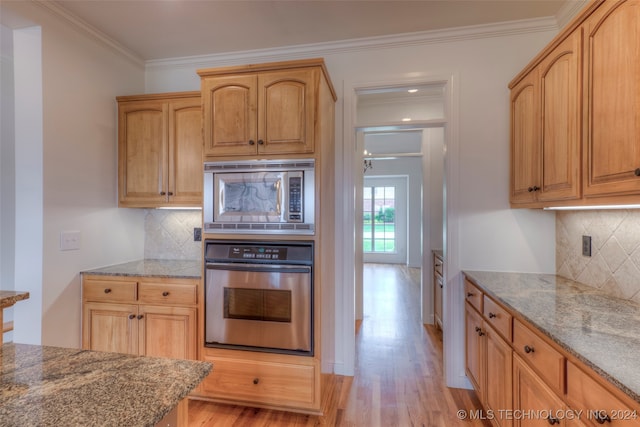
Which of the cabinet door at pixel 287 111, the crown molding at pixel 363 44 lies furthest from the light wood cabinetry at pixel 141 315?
the crown molding at pixel 363 44

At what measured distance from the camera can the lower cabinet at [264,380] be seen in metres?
1.96

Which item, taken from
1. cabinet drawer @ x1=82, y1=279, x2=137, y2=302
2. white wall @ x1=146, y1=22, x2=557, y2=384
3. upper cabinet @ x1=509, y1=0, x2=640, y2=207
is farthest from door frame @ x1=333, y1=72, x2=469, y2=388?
cabinet drawer @ x1=82, y1=279, x2=137, y2=302

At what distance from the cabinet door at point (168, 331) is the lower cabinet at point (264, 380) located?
0.60ft

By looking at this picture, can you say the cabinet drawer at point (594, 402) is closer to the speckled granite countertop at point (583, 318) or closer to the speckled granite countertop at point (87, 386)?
the speckled granite countertop at point (583, 318)

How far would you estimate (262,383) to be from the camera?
2.01m

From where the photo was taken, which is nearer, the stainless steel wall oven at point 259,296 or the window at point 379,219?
the stainless steel wall oven at point 259,296

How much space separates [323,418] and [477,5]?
300 cm

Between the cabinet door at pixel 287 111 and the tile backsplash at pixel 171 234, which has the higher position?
the cabinet door at pixel 287 111

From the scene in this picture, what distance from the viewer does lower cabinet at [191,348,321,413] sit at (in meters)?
1.96

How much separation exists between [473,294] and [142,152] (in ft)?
9.35

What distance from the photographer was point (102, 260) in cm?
249

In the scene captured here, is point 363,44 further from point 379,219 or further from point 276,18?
point 379,219

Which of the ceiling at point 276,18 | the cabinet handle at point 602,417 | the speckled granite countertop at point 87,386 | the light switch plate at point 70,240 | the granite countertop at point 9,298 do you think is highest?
the ceiling at point 276,18

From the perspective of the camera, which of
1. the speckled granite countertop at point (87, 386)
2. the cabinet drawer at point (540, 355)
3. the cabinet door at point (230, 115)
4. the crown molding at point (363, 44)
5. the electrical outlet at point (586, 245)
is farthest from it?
the crown molding at point (363, 44)
